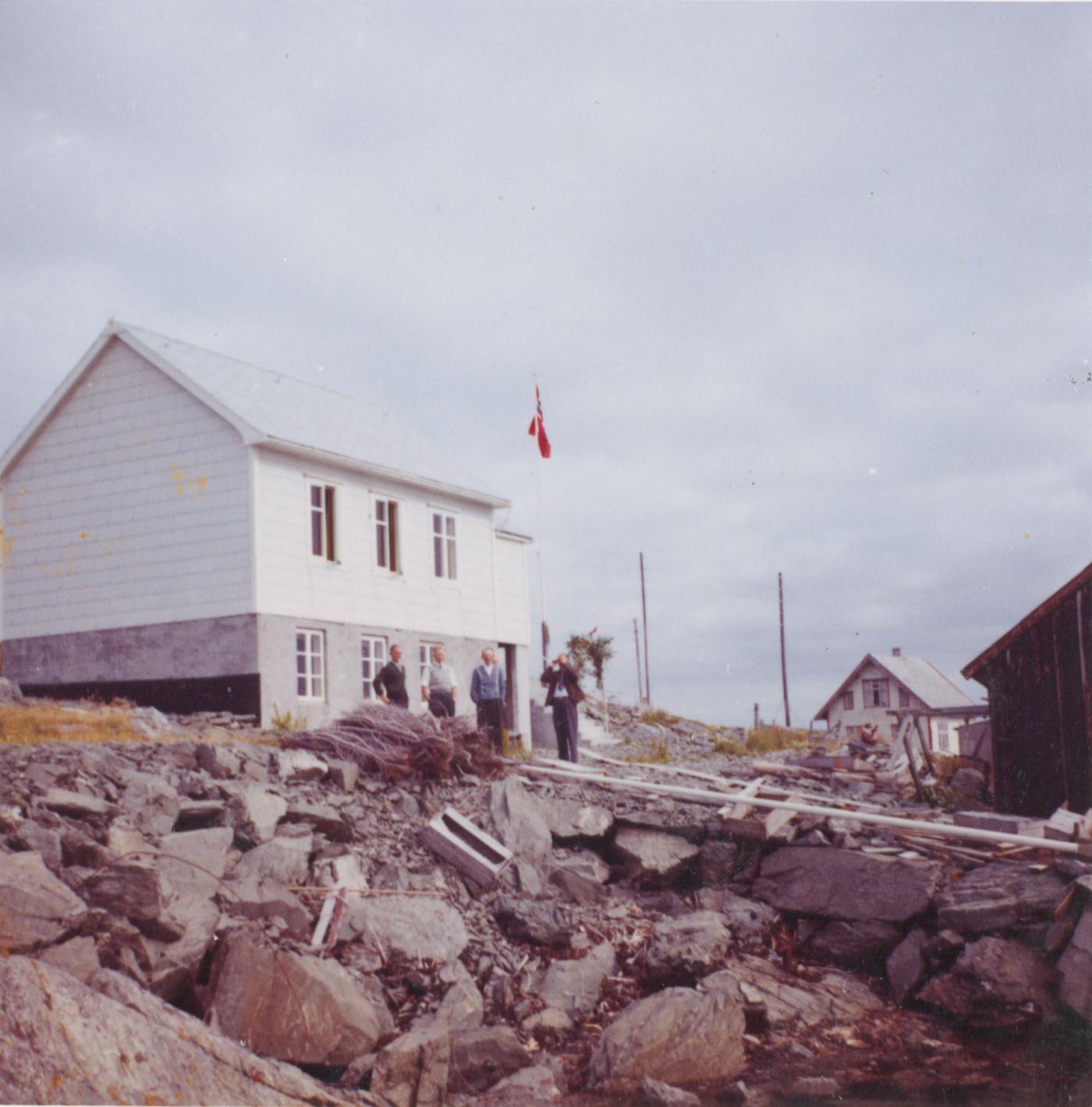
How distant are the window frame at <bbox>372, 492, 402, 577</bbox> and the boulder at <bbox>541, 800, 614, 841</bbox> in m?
10.7

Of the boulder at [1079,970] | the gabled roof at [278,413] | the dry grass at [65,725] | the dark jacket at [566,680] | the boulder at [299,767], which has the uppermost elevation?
the gabled roof at [278,413]

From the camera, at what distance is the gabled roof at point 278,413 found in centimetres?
2014

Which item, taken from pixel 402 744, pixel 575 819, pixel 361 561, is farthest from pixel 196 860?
pixel 361 561

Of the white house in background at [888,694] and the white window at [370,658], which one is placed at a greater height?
the white window at [370,658]

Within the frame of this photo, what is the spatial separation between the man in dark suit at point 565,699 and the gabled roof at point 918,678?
28.2 m

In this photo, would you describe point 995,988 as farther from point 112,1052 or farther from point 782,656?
point 782,656

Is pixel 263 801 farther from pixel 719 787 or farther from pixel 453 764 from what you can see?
pixel 719 787

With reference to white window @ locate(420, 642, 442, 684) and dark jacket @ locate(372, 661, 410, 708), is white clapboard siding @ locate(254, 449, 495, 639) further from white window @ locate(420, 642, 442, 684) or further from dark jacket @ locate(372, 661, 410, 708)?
dark jacket @ locate(372, 661, 410, 708)

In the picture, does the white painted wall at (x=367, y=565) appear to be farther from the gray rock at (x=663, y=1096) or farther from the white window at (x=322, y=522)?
the gray rock at (x=663, y=1096)

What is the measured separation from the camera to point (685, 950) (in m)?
10.0

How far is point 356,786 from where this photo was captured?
41.6ft

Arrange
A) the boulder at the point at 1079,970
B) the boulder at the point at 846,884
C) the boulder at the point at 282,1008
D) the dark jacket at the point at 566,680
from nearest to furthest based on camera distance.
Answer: the boulder at the point at 282,1008, the boulder at the point at 1079,970, the boulder at the point at 846,884, the dark jacket at the point at 566,680

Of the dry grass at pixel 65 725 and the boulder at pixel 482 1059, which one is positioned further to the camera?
the dry grass at pixel 65 725

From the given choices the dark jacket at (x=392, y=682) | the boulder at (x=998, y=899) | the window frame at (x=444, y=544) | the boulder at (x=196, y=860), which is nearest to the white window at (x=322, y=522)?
the window frame at (x=444, y=544)
